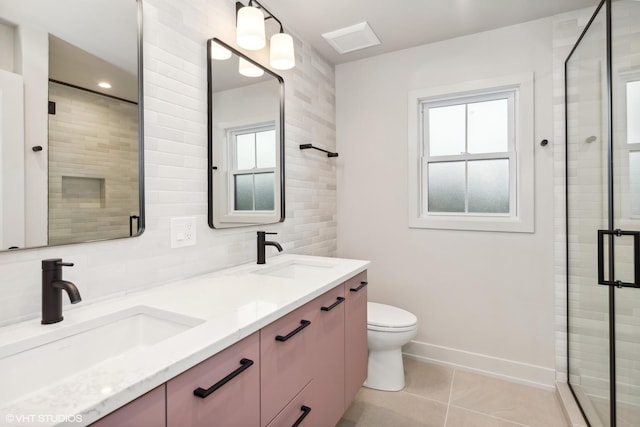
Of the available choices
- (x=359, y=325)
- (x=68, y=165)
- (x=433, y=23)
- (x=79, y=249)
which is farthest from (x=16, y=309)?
(x=433, y=23)

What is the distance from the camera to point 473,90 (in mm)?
2383

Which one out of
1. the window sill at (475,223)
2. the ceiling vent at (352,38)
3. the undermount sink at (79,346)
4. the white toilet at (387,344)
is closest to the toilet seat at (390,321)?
the white toilet at (387,344)

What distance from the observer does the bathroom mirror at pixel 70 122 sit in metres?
0.93

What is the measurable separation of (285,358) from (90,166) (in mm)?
934

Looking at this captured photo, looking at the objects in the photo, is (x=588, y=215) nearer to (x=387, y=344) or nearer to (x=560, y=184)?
(x=560, y=184)

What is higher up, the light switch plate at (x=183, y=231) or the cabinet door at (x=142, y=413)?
the light switch plate at (x=183, y=231)

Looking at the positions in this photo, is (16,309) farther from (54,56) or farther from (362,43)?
(362,43)

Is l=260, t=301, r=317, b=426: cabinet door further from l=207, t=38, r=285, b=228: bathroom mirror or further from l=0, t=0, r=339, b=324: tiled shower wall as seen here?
l=207, t=38, r=285, b=228: bathroom mirror

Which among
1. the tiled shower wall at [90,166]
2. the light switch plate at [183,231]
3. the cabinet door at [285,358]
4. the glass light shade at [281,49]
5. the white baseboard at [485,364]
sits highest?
the glass light shade at [281,49]

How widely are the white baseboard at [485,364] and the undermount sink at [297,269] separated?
126 centimetres

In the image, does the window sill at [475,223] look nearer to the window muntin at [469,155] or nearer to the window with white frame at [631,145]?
the window muntin at [469,155]

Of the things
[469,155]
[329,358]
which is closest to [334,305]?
[329,358]

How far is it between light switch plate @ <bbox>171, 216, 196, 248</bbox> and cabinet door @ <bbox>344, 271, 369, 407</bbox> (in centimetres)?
77

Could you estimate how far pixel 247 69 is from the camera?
187 centimetres
